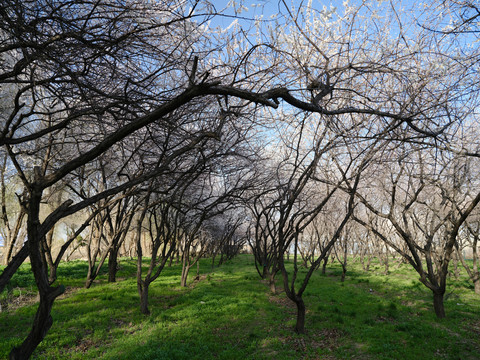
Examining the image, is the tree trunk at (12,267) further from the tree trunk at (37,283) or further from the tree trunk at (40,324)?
the tree trunk at (40,324)

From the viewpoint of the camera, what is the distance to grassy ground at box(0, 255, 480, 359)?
605 cm

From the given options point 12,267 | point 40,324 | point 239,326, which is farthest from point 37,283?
point 239,326

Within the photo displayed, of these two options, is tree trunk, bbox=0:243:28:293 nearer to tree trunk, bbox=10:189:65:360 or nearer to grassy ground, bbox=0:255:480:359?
tree trunk, bbox=10:189:65:360

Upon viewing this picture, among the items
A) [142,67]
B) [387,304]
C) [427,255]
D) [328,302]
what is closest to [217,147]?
[142,67]

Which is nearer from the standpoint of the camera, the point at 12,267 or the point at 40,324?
the point at 12,267

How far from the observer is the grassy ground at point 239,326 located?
238 inches

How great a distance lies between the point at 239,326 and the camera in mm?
7660

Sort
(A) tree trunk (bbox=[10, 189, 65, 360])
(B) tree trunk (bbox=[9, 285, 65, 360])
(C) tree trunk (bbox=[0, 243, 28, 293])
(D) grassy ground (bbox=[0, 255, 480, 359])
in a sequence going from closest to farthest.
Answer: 1. (A) tree trunk (bbox=[10, 189, 65, 360])
2. (C) tree trunk (bbox=[0, 243, 28, 293])
3. (B) tree trunk (bbox=[9, 285, 65, 360])
4. (D) grassy ground (bbox=[0, 255, 480, 359])

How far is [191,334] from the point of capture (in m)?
6.89

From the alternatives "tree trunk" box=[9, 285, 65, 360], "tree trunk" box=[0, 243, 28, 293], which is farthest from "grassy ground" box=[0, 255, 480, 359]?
"tree trunk" box=[0, 243, 28, 293]

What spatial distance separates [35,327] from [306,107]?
395 centimetres

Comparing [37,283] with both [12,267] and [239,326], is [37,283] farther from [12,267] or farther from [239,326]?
[239,326]

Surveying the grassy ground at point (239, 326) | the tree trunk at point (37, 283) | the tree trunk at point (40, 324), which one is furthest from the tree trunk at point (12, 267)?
the grassy ground at point (239, 326)

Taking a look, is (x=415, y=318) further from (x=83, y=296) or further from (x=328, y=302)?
(x=83, y=296)
